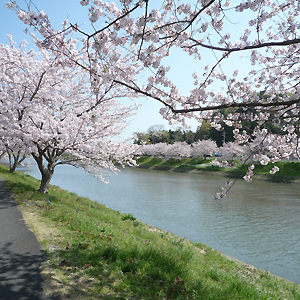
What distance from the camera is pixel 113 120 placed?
10984 mm

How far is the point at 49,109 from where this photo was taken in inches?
348

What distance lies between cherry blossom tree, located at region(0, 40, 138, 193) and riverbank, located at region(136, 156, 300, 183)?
10536 mm

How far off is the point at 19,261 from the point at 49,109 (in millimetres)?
5908

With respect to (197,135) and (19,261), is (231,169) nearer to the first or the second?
(19,261)

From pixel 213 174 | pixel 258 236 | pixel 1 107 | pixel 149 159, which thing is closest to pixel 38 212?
pixel 1 107

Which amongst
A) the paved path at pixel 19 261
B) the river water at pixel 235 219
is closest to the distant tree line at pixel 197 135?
the river water at pixel 235 219

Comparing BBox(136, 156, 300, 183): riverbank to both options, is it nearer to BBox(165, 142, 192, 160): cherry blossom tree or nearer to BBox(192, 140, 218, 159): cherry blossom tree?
BBox(165, 142, 192, 160): cherry blossom tree

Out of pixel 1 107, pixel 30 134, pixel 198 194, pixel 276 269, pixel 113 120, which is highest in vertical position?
pixel 113 120

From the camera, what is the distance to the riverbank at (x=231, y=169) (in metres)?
31.3

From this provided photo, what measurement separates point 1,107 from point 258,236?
1231 cm

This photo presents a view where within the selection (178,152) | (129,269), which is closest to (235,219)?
(129,269)

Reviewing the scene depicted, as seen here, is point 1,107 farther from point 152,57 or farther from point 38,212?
point 152,57

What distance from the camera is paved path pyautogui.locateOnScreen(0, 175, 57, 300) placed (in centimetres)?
346

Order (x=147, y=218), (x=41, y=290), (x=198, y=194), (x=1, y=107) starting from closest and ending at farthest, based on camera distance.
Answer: (x=41, y=290) < (x=1, y=107) < (x=147, y=218) < (x=198, y=194)
